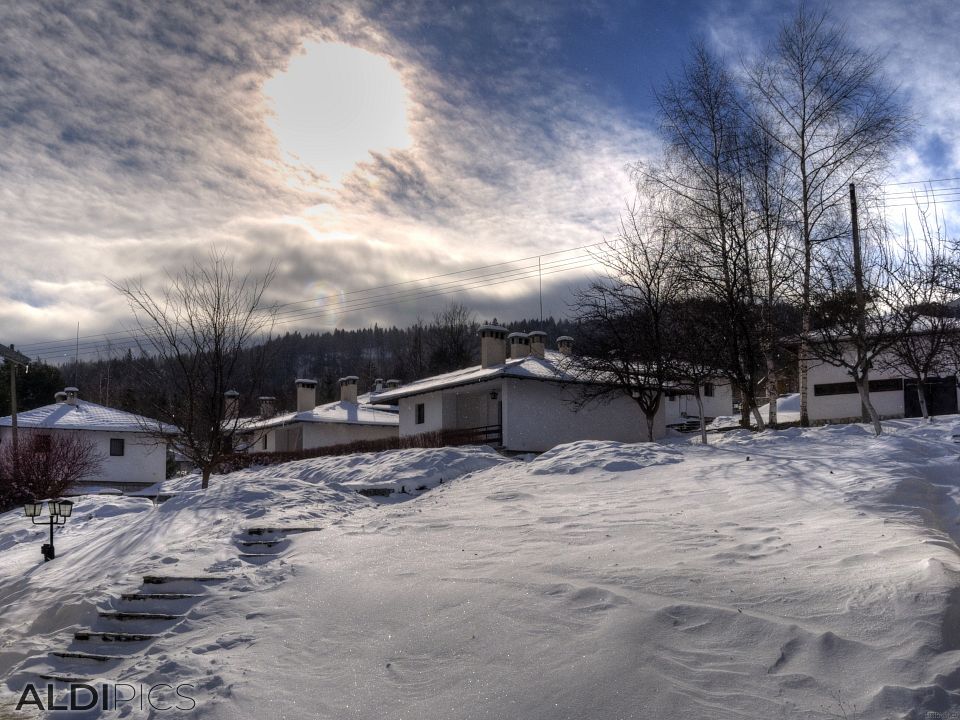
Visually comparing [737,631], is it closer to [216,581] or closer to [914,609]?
[914,609]

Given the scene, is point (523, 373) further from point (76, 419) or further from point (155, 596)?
point (76, 419)

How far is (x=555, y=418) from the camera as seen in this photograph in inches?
1001

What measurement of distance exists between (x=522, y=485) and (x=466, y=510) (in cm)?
153

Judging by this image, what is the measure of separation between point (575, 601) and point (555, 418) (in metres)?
19.9

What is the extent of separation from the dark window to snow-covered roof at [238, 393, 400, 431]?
1949 cm

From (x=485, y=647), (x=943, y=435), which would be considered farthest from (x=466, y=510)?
(x=943, y=435)

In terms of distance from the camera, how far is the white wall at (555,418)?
2425 cm

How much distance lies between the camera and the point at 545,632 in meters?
5.24

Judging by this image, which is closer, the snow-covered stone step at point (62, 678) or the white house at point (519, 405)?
the snow-covered stone step at point (62, 678)

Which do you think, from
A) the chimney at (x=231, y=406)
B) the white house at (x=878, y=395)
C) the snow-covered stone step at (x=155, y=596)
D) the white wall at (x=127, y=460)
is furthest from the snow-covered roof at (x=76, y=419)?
the white house at (x=878, y=395)

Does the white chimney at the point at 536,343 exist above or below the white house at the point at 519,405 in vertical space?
above

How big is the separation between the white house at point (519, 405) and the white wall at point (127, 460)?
15.6 meters

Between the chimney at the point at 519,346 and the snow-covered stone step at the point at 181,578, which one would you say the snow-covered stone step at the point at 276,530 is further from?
the chimney at the point at 519,346

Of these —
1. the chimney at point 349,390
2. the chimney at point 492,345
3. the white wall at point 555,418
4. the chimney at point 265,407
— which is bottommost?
the white wall at point 555,418
